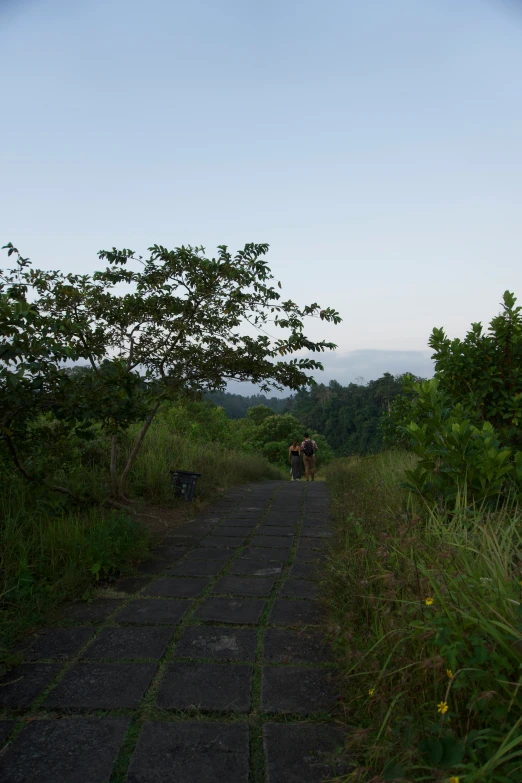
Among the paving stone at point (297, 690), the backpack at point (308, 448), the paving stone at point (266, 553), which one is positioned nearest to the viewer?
the paving stone at point (297, 690)

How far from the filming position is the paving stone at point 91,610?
10.1 feet

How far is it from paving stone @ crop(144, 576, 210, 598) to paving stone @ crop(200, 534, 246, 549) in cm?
95

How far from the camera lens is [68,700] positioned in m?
2.20

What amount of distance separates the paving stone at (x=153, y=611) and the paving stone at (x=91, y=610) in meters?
0.09

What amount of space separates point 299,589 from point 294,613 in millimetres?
415

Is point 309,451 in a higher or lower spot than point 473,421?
Answer: lower

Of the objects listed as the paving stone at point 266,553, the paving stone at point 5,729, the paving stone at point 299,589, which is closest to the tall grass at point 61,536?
the paving stone at point 5,729

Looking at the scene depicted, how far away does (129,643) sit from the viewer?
2.73 meters

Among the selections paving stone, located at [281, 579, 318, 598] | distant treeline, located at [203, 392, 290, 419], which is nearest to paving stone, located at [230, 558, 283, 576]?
paving stone, located at [281, 579, 318, 598]

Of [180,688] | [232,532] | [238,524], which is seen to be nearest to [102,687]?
[180,688]

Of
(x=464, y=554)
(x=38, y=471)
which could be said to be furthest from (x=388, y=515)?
(x=38, y=471)

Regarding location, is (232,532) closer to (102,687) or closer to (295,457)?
(102,687)

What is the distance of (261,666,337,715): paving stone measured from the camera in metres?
2.14

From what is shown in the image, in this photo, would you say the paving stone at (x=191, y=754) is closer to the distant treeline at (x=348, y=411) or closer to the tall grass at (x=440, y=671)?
the tall grass at (x=440, y=671)
